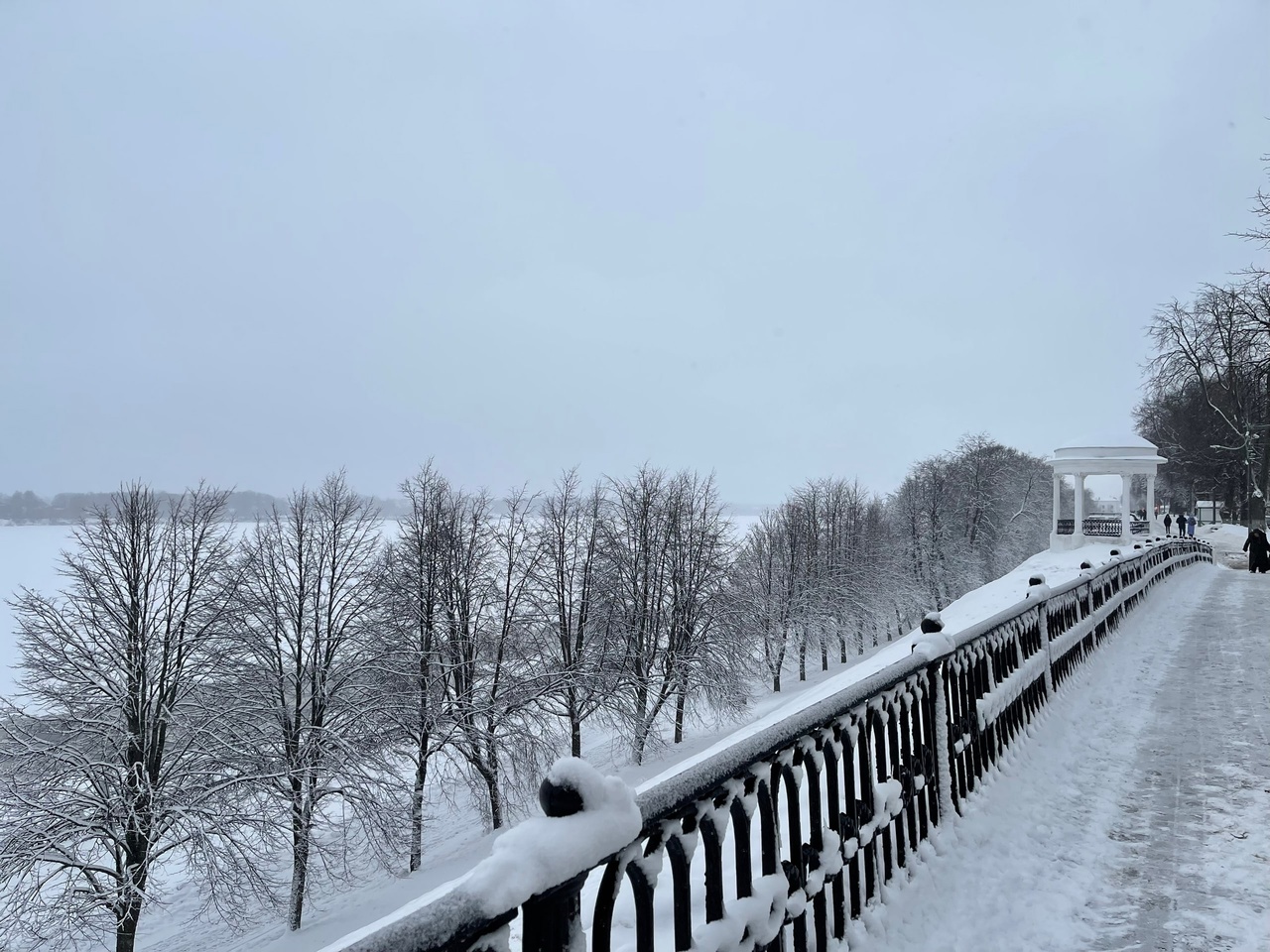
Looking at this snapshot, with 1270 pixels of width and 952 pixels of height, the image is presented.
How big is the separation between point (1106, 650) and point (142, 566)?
827 inches

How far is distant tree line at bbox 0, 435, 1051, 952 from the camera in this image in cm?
1641

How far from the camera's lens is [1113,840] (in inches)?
173

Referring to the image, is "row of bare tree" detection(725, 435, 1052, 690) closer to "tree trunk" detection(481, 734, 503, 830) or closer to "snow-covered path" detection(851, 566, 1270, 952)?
"tree trunk" detection(481, 734, 503, 830)

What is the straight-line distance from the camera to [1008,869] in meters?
4.02

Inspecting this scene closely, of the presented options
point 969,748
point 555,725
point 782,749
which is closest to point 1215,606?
point 969,748

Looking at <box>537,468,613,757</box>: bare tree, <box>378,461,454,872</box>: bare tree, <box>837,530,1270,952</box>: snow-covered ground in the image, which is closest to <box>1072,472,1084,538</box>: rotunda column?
<box>537,468,613,757</box>: bare tree

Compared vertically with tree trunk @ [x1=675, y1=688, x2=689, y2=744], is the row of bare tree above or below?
above

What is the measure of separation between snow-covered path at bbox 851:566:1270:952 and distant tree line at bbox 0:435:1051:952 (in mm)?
16361

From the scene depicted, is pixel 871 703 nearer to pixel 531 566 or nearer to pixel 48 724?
pixel 48 724

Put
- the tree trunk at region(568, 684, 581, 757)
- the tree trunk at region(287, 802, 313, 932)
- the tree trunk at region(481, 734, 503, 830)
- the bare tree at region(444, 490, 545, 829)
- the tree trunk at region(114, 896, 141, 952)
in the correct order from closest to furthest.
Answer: the tree trunk at region(114, 896, 141, 952) → the tree trunk at region(287, 802, 313, 932) → the tree trunk at region(481, 734, 503, 830) → the bare tree at region(444, 490, 545, 829) → the tree trunk at region(568, 684, 581, 757)

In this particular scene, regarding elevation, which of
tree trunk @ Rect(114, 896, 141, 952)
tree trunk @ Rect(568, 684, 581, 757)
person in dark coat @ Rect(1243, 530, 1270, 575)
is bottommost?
tree trunk @ Rect(114, 896, 141, 952)

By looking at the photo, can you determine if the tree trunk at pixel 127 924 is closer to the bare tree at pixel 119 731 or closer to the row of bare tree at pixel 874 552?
the bare tree at pixel 119 731

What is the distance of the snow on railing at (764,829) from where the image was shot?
145 centimetres

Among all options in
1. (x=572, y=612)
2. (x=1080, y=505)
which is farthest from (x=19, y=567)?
(x=1080, y=505)
